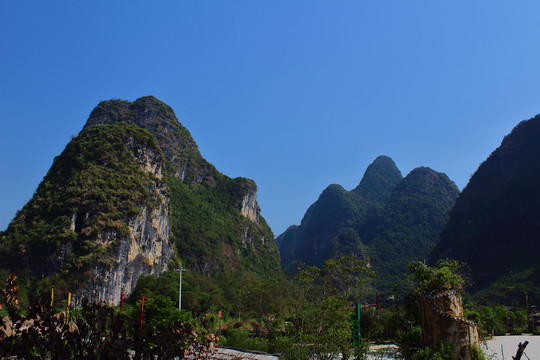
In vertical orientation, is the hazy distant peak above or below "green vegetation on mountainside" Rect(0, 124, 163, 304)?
above

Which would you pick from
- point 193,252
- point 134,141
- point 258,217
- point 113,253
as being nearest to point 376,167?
point 258,217

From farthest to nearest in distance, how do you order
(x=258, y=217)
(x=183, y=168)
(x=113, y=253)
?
(x=258, y=217)
(x=183, y=168)
(x=113, y=253)

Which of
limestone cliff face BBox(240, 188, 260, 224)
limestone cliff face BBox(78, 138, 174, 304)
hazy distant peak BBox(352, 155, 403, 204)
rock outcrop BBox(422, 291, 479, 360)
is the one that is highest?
hazy distant peak BBox(352, 155, 403, 204)

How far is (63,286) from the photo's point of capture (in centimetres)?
3566

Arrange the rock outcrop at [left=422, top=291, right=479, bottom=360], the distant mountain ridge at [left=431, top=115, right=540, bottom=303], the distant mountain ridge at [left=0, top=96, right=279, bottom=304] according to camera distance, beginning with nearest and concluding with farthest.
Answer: the rock outcrop at [left=422, top=291, right=479, bottom=360]
the distant mountain ridge at [left=0, top=96, right=279, bottom=304]
the distant mountain ridge at [left=431, top=115, right=540, bottom=303]

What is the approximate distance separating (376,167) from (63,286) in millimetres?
122873

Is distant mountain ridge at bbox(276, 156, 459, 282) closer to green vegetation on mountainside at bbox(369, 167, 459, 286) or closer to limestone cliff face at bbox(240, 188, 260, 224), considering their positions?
green vegetation on mountainside at bbox(369, 167, 459, 286)

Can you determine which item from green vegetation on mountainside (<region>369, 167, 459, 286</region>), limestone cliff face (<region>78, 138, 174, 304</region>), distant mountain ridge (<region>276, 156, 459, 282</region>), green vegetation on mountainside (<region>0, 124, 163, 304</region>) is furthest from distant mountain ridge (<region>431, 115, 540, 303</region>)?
green vegetation on mountainside (<region>0, 124, 163, 304</region>)

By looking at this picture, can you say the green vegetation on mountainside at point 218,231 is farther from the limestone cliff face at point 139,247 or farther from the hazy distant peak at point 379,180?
the hazy distant peak at point 379,180

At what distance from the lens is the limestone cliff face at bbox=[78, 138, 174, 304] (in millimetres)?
39750

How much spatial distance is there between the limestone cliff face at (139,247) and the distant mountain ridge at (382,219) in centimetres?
4441

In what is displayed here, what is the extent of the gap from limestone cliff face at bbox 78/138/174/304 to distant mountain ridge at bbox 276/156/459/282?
44415 millimetres

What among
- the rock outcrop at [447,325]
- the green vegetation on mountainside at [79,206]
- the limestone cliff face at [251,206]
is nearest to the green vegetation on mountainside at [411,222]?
the limestone cliff face at [251,206]

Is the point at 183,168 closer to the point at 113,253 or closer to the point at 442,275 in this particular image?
the point at 113,253
